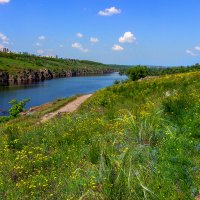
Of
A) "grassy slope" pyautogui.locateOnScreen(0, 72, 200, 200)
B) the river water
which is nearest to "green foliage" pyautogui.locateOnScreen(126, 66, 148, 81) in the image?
the river water

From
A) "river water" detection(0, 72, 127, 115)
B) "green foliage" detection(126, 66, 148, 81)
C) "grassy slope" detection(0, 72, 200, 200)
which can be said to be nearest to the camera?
"grassy slope" detection(0, 72, 200, 200)

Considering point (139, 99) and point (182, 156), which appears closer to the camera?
point (182, 156)

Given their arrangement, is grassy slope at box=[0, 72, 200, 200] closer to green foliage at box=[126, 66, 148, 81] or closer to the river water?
the river water

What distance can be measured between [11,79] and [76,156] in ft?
533

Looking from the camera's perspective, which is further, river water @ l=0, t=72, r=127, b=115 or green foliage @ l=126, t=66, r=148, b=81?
green foliage @ l=126, t=66, r=148, b=81

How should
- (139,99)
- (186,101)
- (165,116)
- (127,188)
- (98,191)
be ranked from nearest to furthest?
(127,188), (98,191), (165,116), (186,101), (139,99)

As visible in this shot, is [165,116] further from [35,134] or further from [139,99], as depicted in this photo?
[139,99]

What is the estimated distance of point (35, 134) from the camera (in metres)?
13.2

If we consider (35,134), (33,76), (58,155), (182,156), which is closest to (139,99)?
(35,134)

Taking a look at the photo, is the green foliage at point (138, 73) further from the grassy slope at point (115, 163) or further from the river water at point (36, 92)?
the grassy slope at point (115, 163)

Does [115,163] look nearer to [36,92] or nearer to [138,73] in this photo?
[138,73]

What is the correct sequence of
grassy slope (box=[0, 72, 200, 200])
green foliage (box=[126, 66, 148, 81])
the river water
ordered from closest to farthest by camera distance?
grassy slope (box=[0, 72, 200, 200])
the river water
green foliage (box=[126, 66, 148, 81])

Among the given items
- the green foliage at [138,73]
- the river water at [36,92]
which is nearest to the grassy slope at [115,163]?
the river water at [36,92]

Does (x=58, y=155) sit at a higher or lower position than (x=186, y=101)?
lower
